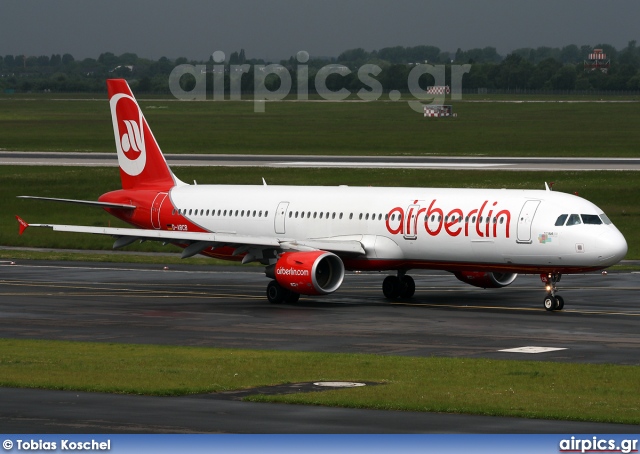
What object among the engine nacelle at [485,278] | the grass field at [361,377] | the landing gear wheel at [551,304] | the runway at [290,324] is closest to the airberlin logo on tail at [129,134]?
the runway at [290,324]

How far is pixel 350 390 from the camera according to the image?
91.7ft

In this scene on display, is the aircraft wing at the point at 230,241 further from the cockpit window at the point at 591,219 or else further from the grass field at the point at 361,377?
the grass field at the point at 361,377

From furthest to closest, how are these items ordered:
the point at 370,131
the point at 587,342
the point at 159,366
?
the point at 370,131
the point at 587,342
the point at 159,366

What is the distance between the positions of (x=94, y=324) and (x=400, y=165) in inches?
2508

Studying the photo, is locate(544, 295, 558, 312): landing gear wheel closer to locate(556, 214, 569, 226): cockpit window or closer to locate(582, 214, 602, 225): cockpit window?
locate(556, 214, 569, 226): cockpit window

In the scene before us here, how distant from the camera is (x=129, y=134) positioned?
188 ft

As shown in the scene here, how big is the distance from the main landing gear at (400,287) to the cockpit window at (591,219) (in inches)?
312

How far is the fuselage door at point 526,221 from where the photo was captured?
44938mm

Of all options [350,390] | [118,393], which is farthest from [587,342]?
[118,393]

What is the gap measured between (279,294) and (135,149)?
12596 millimetres

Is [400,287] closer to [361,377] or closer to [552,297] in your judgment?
[552,297]

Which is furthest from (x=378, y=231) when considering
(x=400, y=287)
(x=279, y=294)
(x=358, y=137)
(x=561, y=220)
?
(x=358, y=137)

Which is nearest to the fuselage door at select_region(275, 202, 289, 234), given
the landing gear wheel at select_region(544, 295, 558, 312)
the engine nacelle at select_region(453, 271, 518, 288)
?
the engine nacelle at select_region(453, 271, 518, 288)

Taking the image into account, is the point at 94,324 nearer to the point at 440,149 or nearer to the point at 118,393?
the point at 118,393
